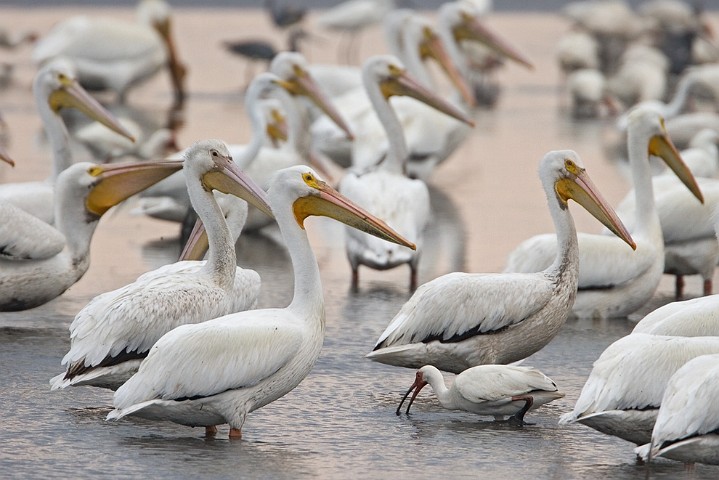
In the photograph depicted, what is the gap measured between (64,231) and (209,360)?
225cm

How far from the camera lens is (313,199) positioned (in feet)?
18.7

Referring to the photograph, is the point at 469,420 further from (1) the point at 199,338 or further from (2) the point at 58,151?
(2) the point at 58,151

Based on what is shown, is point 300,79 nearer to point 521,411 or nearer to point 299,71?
point 299,71

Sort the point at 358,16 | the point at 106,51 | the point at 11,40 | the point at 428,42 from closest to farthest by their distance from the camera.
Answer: the point at 428,42
the point at 106,51
the point at 11,40
the point at 358,16

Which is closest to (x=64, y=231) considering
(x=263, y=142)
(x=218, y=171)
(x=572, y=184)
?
(x=218, y=171)

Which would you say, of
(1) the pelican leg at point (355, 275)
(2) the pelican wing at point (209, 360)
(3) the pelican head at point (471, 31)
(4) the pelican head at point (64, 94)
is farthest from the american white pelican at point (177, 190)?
(2) the pelican wing at point (209, 360)

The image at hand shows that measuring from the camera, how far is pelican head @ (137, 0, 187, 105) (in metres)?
18.6

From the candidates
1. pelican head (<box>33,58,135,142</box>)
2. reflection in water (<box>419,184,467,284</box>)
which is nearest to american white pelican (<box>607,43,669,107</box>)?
reflection in water (<box>419,184,467,284</box>)

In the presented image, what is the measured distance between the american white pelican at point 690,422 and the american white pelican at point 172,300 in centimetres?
190

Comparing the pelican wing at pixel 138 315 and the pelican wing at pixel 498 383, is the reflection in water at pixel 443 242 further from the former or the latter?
the pelican wing at pixel 498 383

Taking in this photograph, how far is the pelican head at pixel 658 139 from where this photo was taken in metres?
7.94

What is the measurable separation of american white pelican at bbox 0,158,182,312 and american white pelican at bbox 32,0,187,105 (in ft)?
33.2

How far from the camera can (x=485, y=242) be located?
9938 millimetres

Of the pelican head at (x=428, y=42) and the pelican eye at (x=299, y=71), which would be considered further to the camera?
the pelican head at (x=428, y=42)
